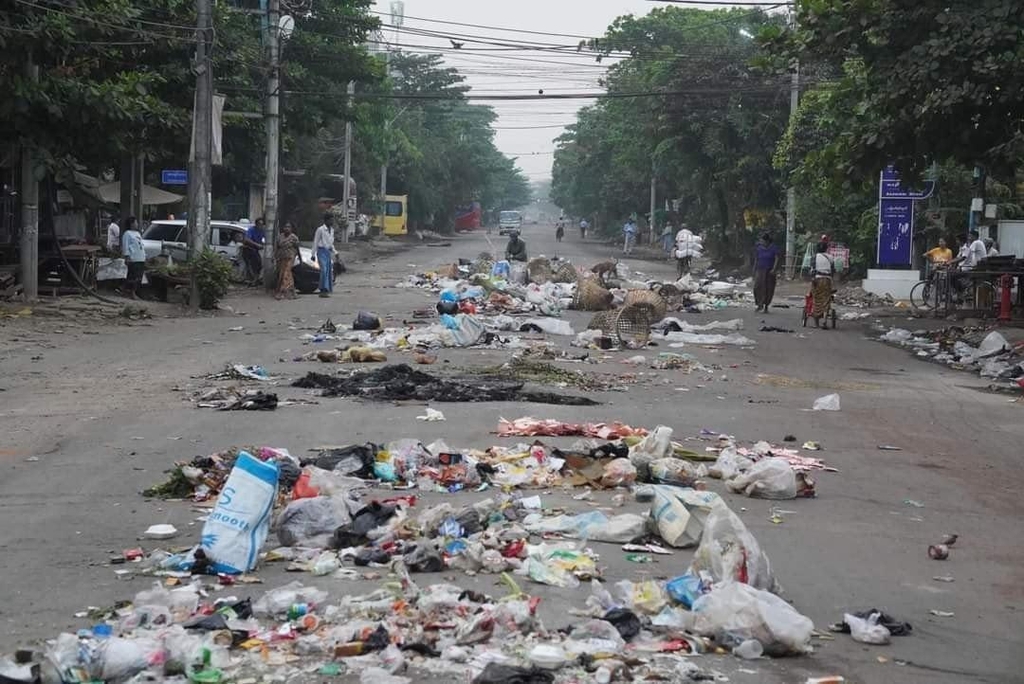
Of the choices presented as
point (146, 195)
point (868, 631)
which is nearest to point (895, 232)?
point (146, 195)

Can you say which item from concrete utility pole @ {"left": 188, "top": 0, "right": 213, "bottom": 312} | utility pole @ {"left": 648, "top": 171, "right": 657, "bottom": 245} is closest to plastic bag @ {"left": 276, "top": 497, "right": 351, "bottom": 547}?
concrete utility pole @ {"left": 188, "top": 0, "right": 213, "bottom": 312}

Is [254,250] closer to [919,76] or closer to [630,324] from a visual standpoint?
[630,324]

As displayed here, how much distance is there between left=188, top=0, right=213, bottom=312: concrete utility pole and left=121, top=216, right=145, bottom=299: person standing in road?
5.34 feet

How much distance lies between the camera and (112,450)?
10.7m

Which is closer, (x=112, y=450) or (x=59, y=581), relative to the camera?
(x=59, y=581)

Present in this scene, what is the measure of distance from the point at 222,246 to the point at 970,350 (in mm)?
19825

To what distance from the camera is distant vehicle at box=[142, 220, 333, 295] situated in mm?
32312

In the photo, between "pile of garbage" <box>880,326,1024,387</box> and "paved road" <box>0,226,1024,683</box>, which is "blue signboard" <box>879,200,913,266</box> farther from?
"paved road" <box>0,226,1024,683</box>

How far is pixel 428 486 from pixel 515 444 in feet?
6.08

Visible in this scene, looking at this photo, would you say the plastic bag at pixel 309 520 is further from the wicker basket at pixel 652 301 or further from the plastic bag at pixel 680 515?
the wicker basket at pixel 652 301

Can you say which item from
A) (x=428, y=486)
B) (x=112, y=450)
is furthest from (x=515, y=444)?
(x=112, y=450)

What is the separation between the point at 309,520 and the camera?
783 cm

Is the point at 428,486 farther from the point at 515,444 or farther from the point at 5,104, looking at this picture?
the point at 5,104

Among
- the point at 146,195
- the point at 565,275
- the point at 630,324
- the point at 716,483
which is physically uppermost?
the point at 146,195
